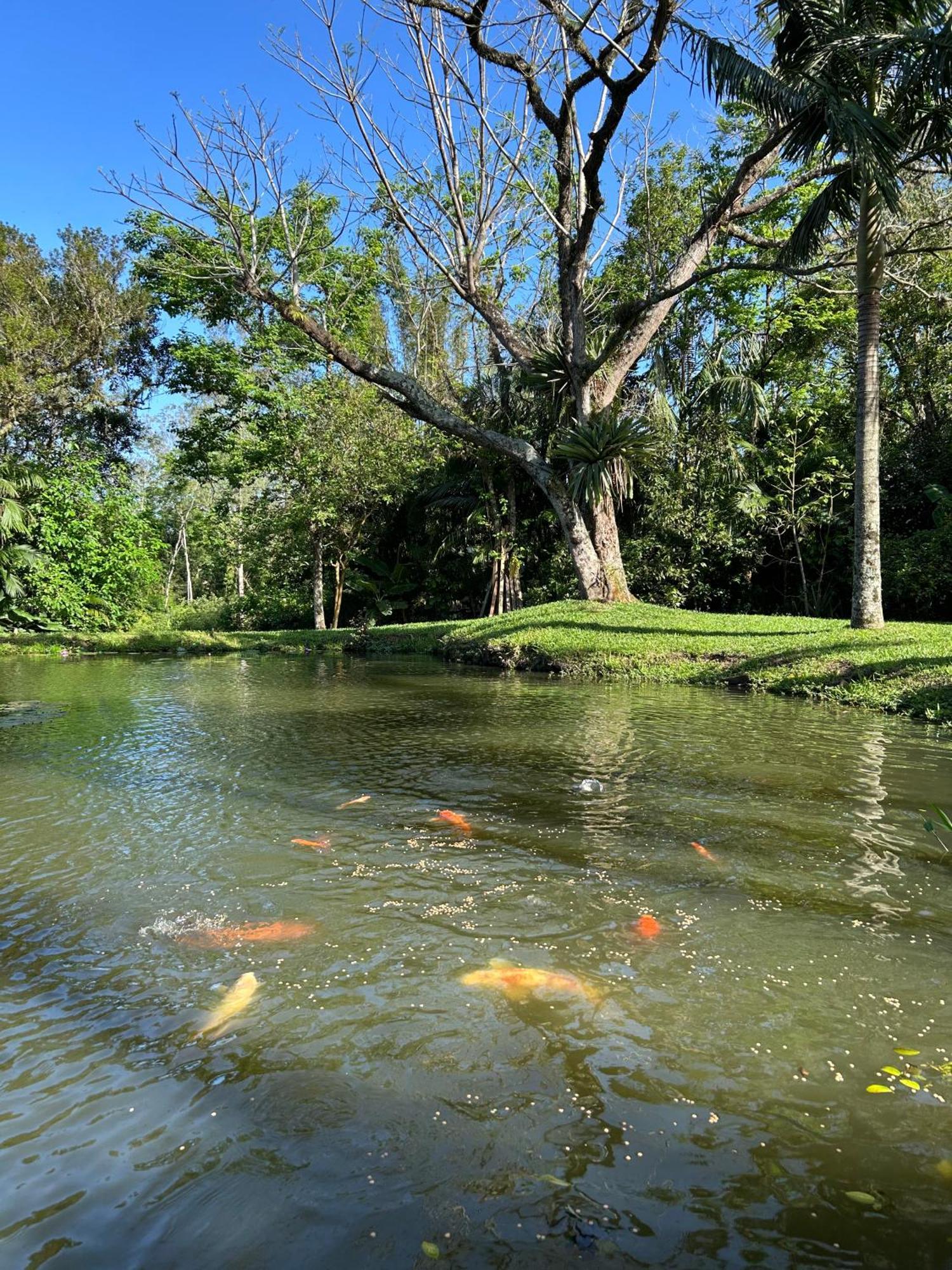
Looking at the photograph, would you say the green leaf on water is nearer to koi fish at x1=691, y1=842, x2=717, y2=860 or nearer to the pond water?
the pond water

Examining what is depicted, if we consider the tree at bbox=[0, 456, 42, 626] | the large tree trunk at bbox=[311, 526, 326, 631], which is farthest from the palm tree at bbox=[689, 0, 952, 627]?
the tree at bbox=[0, 456, 42, 626]

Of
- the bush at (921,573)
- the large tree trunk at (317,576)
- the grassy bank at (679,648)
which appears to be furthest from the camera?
the large tree trunk at (317,576)

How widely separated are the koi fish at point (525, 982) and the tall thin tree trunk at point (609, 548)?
1467cm

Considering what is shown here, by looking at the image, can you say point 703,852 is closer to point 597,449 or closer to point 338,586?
point 597,449

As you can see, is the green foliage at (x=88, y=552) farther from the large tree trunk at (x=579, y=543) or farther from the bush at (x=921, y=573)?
the bush at (x=921, y=573)

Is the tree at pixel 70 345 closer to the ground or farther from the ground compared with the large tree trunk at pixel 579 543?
farther from the ground

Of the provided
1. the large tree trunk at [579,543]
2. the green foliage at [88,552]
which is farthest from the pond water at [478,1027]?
the green foliage at [88,552]

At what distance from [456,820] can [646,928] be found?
1.92 metres

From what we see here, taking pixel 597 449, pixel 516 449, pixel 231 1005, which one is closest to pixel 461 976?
pixel 231 1005

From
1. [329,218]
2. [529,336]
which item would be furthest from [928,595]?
[329,218]

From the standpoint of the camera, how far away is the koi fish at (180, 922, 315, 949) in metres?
3.42

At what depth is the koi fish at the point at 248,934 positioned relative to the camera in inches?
135

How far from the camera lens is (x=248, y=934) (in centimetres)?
350

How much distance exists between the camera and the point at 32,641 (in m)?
19.9
